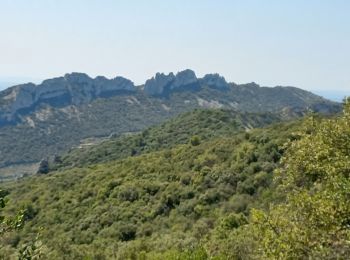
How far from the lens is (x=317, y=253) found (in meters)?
13.1

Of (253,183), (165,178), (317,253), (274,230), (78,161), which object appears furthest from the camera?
(78,161)

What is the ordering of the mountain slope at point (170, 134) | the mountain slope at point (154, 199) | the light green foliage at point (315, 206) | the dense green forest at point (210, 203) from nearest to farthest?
1. the light green foliage at point (315, 206)
2. the dense green forest at point (210, 203)
3. the mountain slope at point (154, 199)
4. the mountain slope at point (170, 134)

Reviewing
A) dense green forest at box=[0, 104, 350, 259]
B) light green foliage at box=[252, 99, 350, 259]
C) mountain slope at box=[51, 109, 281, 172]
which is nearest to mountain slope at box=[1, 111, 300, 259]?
dense green forest at box=[0, 104, 350, 259]

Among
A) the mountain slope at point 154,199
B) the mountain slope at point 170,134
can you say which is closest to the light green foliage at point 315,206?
the mountain slope at point 154,199

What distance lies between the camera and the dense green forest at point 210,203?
1416 centimetres

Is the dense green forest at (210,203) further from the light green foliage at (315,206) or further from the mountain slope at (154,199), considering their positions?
the mountain slope at (154,199)

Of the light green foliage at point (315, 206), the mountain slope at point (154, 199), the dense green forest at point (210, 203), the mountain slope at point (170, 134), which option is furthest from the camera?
the mountain slope at point (170, 134)

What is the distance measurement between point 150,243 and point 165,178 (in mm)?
25277

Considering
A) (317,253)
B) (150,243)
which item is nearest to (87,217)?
(150,243)

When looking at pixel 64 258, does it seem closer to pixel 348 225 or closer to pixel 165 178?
pixel 165 178

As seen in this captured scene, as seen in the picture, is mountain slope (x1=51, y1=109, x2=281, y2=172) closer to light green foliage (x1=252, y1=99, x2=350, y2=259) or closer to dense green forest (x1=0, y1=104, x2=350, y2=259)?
dense green forest (x1=0, y1=104, x2=350, y2=259)

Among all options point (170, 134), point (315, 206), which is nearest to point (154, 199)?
point (315, 206)

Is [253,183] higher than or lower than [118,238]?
higher

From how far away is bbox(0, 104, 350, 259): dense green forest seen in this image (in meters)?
14.2
